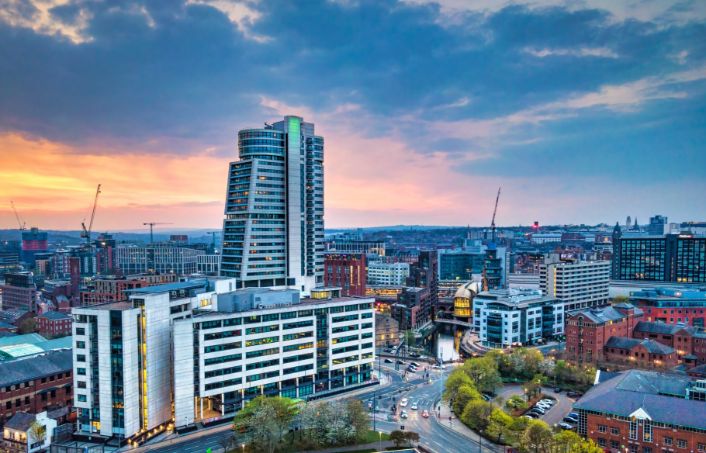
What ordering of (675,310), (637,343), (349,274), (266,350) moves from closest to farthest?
(266,350)
(637,343)
(675,310)
(349,274)

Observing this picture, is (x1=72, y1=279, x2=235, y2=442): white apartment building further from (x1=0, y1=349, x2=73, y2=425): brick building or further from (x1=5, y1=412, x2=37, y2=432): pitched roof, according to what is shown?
(x1=0, y1=349, x2=73, y2=425): brick building

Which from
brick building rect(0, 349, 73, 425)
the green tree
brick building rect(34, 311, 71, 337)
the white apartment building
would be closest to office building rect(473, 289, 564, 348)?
the green tree

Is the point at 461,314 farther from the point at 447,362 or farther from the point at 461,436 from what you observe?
the point at 461,436

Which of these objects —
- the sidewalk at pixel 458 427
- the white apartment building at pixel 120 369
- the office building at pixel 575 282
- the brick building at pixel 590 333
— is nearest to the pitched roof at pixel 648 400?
the sidewalk at pixel 458 427

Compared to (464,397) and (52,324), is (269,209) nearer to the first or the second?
(52,324)

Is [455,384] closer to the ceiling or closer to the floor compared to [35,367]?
closer to the floor

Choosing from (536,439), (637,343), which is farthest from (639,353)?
(536,439)
